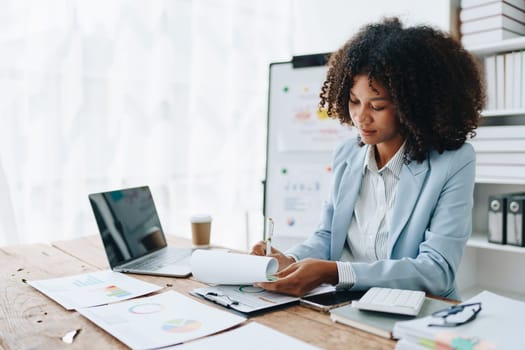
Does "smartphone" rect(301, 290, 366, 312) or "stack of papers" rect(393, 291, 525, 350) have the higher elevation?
"stack of papers" rect(393, 291, 525, 350)

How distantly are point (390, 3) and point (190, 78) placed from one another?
1263 millimetres

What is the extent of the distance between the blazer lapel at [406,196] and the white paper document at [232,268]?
37 centimetres

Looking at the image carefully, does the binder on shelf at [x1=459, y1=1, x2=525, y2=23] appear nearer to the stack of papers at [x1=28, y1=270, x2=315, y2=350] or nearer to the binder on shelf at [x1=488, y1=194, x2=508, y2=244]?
the binder on shelf at [x1=488, y1=194, x2=508, y2=244]

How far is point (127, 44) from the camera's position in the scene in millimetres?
2436

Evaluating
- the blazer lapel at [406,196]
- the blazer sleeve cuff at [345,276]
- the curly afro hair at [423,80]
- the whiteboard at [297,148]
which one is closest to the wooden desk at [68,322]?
the blazer sleeve cuff at [345,276]

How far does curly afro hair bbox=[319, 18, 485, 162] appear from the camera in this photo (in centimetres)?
129

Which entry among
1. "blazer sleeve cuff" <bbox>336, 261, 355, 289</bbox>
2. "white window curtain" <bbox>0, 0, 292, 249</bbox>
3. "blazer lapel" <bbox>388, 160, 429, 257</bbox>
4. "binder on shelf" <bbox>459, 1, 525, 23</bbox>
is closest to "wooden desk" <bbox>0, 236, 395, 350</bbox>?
"blazer sleeve cuff" <bbox>336, 261, 355, 289</bbox>

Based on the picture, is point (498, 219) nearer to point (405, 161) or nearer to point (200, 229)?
point (405, 161)

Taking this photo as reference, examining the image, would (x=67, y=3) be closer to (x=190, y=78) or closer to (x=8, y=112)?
(x=8, y=112)

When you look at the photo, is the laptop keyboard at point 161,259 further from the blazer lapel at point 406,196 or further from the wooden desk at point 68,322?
the blazer lapel at point 406,196

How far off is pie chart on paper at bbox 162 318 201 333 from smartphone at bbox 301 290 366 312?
9.7 inches

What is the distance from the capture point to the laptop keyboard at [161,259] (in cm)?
132

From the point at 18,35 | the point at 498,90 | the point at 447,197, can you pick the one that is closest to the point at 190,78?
the point at 18,35

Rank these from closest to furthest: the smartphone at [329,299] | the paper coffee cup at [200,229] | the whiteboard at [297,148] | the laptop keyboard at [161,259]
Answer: the smartphone at [329,299], the laptop keyboard at [161,259], the paper coffee cup at [200,229], the whiteboard at [297,148]
